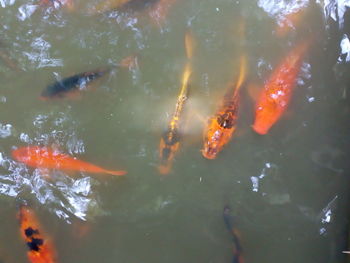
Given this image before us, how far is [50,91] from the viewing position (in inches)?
148

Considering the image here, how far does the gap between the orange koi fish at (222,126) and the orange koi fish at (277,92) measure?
176mm

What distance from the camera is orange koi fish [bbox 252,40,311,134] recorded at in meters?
3.60

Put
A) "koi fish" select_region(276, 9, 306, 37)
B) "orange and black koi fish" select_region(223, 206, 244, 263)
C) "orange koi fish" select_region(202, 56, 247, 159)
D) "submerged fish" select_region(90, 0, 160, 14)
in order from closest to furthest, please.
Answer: "orange and black koi fish" select_region(223, 206, 244, 263) < "orange koi fish" select_region(202, 56, 247, 159) < "koi fish" select_region(276, 9, 306, 37) < "submerged fish" select_region(90, 0, 160, 14)

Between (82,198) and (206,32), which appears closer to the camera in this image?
(82,198)

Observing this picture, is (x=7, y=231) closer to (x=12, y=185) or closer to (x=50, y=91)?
(x=12, y=185)

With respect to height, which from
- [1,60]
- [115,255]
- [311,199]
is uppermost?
[1,60]

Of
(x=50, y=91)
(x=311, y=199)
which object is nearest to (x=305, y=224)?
(x=311, y=199)

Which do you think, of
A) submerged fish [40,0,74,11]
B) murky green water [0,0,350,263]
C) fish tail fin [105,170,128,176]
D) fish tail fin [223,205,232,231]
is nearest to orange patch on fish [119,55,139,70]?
murky green water [0,0,350,263]

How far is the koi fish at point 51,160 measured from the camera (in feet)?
11.9

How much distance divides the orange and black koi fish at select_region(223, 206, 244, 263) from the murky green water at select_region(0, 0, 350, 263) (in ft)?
0.13

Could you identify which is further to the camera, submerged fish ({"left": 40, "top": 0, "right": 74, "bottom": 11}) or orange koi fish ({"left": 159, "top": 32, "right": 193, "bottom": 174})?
submerged fish ({"left": 40, "top": 0, "right": 74, "bottom": 11})

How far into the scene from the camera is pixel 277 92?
3.68 metres

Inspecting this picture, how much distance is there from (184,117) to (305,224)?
124 centimetres

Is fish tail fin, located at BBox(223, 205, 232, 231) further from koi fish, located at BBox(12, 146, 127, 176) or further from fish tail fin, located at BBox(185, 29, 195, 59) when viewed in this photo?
fish tail fin, located at BBox(185, 29, 195, 59)
